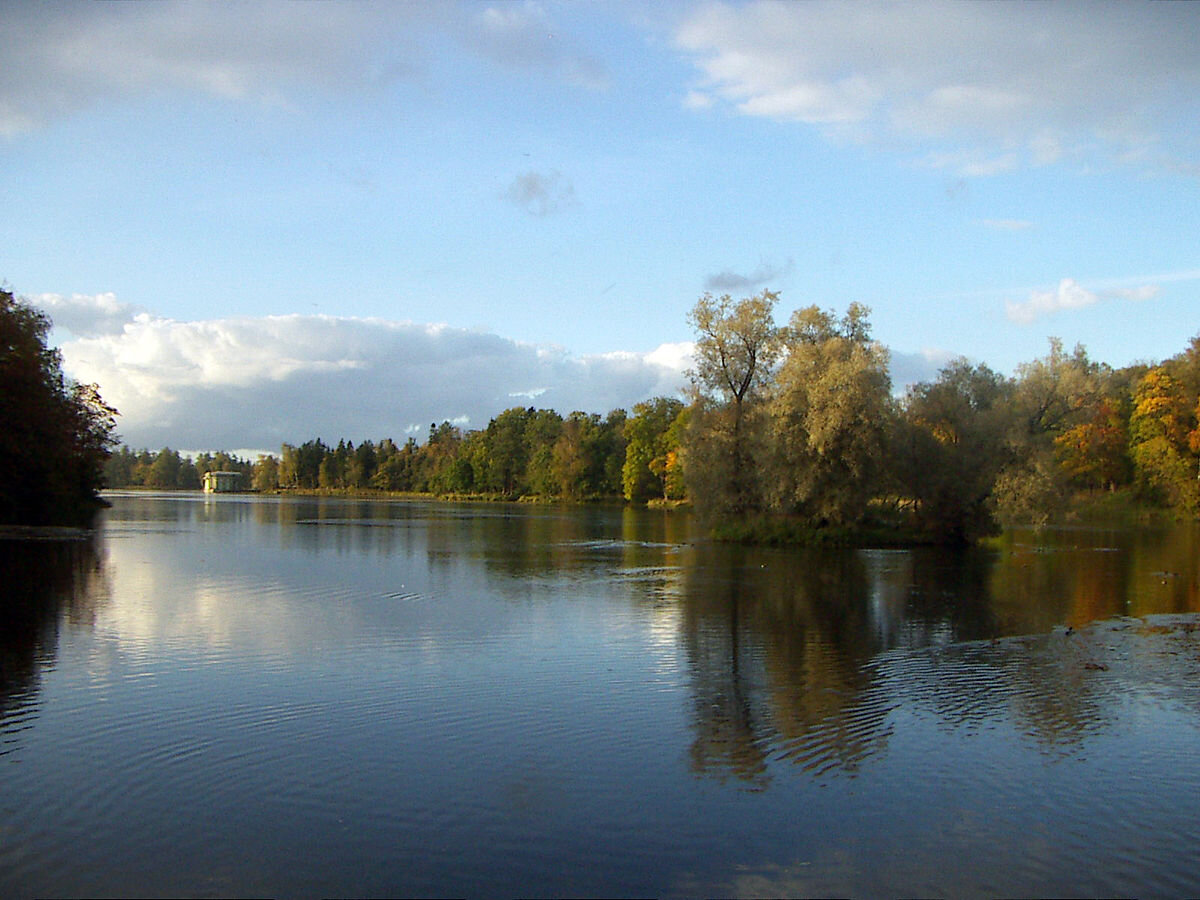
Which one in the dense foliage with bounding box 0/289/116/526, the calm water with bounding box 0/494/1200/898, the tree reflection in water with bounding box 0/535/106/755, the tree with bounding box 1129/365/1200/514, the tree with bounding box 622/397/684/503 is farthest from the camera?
the tree with bounding box 622/397/684/503

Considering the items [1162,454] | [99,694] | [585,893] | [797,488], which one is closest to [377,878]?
[585,893]

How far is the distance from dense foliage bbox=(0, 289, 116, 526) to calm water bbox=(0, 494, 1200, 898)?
2327 centimetres

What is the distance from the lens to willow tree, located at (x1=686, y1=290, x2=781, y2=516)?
1965 inches

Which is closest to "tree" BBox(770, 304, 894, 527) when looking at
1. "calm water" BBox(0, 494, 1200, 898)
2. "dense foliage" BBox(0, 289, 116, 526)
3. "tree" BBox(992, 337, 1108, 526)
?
"tree" BBox(992, 337, 1108, 526)

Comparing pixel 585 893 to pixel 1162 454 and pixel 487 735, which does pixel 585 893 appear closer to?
pixel 487 735

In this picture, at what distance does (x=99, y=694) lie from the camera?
13648 mm

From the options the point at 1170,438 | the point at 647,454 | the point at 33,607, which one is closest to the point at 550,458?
the point at 647,454

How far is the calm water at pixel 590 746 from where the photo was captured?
8.30 metres

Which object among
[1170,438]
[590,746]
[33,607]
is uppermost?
[1170,438]

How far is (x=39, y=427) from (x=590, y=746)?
4335 cm

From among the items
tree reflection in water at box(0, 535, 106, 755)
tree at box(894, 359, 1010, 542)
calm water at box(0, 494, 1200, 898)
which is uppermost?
tree at box(894, 359, 1010, 542)

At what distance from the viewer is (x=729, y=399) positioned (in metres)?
51.6

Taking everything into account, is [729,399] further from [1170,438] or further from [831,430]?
[1170,438]

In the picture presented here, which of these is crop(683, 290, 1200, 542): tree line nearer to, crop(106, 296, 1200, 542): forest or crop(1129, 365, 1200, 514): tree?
crop(106, 296, 1200, 542): forest
